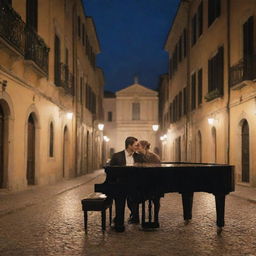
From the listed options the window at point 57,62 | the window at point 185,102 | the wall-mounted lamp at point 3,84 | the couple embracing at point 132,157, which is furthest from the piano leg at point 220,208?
the window at point 185,102

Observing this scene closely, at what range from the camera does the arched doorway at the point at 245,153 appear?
1930cm

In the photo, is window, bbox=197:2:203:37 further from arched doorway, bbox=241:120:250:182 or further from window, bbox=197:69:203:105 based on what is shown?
arched doorway, bbox=241:120:250:182

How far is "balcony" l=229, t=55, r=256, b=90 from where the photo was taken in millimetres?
17552

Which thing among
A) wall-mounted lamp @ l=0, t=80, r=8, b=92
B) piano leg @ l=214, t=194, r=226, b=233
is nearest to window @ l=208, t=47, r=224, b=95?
wall-mounted lamp @ l=0, t=80, r=8, b=92

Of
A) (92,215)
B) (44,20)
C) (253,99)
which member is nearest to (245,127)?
(253,99)

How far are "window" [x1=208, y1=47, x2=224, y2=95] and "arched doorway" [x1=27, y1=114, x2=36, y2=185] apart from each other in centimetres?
878

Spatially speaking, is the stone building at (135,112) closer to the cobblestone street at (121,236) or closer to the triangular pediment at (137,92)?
the triangular pediment at (137,92)

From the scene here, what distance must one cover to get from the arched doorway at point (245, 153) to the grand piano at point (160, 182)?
1154 cm

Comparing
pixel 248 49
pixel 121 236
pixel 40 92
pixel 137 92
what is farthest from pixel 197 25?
pixel 137 92

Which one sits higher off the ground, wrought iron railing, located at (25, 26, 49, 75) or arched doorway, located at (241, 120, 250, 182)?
wrought iron railing, located at (25, 26, 49, 75)

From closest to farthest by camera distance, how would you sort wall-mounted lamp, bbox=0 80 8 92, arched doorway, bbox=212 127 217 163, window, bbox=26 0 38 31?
wall-mounted lamp, bbox=0 80 8 92 → window, bbox=26 0 38 31 → arched doorway, bbox=212 127 217 163

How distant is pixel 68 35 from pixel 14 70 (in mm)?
11643

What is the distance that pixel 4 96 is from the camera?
1386 cm

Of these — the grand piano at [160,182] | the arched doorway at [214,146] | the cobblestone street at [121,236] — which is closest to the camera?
the cobblestone street at [121,236]
